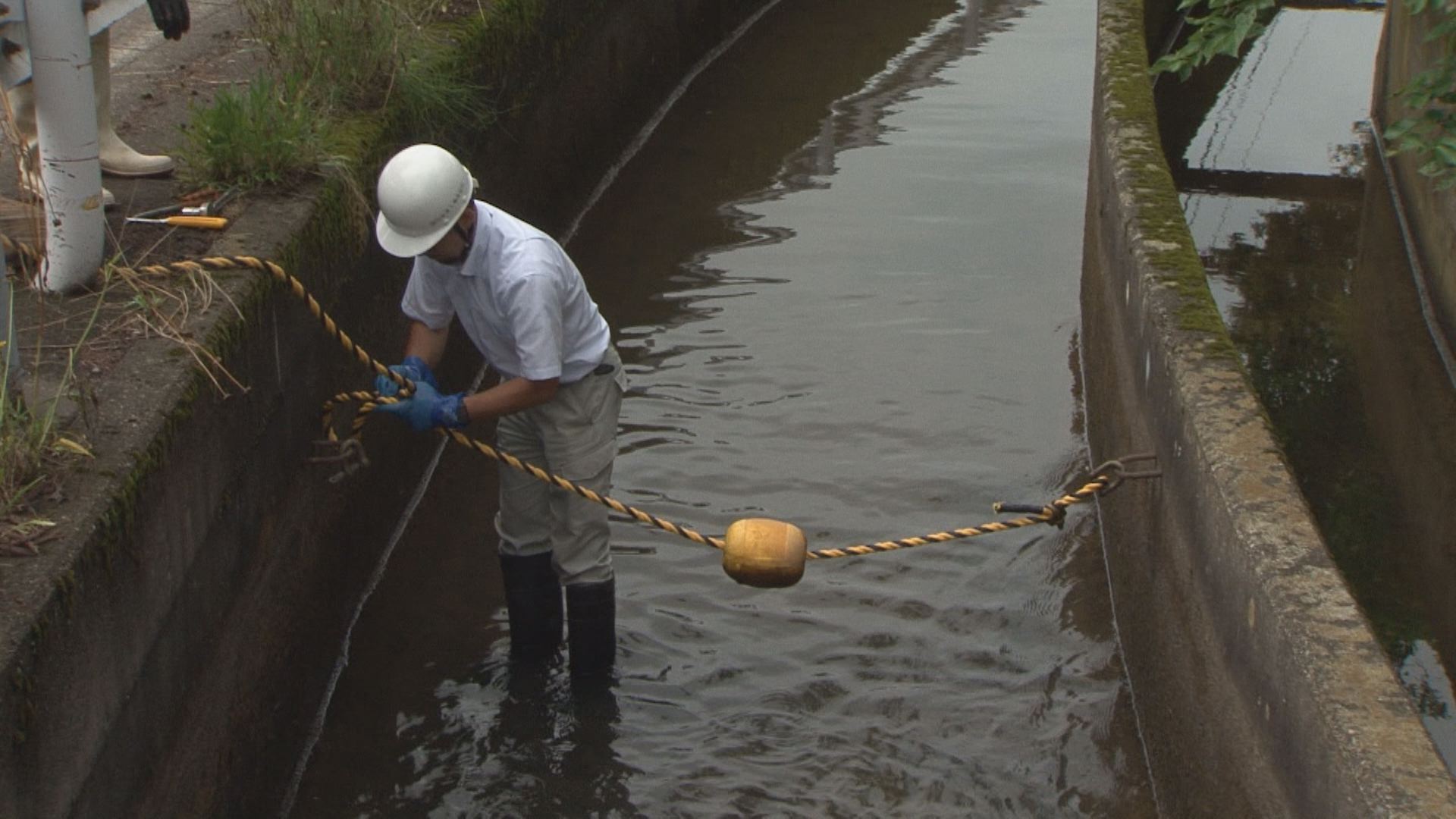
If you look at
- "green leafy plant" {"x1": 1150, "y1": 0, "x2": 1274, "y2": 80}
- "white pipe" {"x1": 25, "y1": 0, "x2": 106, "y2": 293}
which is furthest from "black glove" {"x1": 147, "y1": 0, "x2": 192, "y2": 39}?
"green leafy plant" {"x1": 1150, "y1": 0, "x2": 1274, "y2": 80}

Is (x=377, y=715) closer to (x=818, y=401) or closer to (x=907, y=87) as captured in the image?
(x=818, y=401)

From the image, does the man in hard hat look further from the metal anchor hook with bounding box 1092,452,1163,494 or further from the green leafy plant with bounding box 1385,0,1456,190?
the green leafy plant with bounding box 1385,0,1456,190

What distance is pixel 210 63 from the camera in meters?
7.60

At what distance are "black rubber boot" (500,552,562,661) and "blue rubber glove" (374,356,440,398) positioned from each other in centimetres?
79

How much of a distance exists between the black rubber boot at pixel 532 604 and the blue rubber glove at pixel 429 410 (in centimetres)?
87

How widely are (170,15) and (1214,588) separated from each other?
3.81 metres

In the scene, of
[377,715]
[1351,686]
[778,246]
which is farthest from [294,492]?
[778,246]

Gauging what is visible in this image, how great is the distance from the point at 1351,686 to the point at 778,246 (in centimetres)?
600

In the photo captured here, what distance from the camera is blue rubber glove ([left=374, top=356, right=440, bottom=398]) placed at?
5215 mm

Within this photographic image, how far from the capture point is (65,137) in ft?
16.2

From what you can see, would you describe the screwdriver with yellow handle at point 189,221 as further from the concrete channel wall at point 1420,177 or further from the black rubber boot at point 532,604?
the concrete channel wall at point 1420,177

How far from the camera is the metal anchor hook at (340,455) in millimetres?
5355

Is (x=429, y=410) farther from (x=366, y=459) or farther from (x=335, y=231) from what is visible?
(x=335, y=231)

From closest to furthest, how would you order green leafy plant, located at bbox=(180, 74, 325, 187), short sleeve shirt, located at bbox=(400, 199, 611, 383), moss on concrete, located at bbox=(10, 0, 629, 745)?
moss on concrete, located at bbox=(10, 0, 629, 745), short sleeve shirt, located at bbox=(400, 199, 611, 383), green leafy plant, located at bbox=(180, 74, 325, 187)
